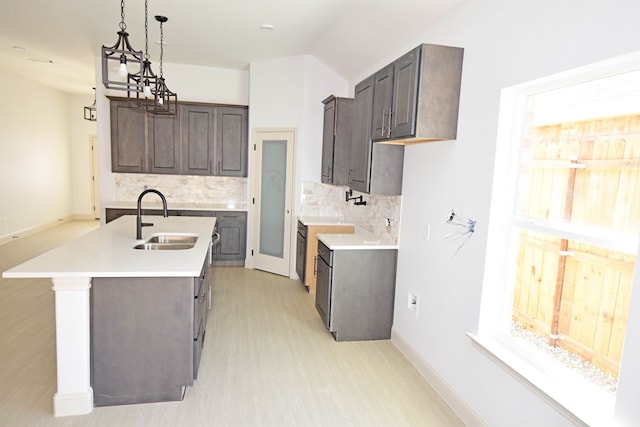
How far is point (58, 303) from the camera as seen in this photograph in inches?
92.3

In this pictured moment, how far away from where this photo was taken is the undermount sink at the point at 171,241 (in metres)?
3.34

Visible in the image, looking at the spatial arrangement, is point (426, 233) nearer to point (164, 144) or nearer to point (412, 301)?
point (412, 301)

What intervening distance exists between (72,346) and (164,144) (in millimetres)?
4127

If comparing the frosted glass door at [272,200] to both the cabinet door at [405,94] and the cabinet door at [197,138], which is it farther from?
the cabinet door at [405,94]

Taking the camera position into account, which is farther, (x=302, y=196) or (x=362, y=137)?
(x=302, y=196)

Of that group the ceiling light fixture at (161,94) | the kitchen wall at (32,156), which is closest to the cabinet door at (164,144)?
the ceiling light fixture at (161,94)

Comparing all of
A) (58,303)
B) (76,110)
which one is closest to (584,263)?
(58,303)

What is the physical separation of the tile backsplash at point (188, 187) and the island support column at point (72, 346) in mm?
4097

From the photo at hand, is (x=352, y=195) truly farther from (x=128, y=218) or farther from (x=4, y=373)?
(x=4, y=373)

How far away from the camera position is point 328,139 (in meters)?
5.07

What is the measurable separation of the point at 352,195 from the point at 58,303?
350cm

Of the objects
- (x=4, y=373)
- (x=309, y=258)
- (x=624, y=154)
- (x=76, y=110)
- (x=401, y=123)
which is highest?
(x=76, y=110)

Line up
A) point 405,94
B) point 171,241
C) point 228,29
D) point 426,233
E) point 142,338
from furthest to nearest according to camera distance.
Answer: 1. point 228,29
2. point 171,241
3. point 426,233
4. point 405,94
5. point 142,338

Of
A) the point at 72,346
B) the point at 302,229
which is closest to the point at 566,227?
the point at 72,346
